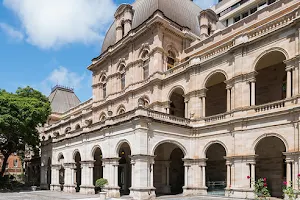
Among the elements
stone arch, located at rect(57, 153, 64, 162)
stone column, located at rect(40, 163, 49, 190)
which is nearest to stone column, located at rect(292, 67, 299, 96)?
stone arch, located at rect(57, 153, 64, 162)

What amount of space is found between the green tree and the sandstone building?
10.4 feet

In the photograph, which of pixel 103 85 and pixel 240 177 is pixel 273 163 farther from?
pixel 103 85

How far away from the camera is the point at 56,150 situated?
33344 millimetres

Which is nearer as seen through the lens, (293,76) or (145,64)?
(293,76)

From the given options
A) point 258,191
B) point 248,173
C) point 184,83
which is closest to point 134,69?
point 184,83

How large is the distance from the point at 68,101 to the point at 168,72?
1369 inches

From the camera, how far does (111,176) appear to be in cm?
2297

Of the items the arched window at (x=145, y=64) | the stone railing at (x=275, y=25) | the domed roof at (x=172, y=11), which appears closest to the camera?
the stone railing at (x=275, y=25)

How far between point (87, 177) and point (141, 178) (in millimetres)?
8912

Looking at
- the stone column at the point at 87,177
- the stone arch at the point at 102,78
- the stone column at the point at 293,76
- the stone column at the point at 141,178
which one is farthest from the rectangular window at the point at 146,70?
the stone column at the point at 293,76

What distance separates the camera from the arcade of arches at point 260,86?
2031 cm

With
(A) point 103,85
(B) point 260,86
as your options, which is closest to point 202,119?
(B) point 260,86

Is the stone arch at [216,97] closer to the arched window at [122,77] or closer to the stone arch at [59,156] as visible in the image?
the arched window at [122,77]

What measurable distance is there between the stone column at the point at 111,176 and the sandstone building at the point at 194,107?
0.08m
